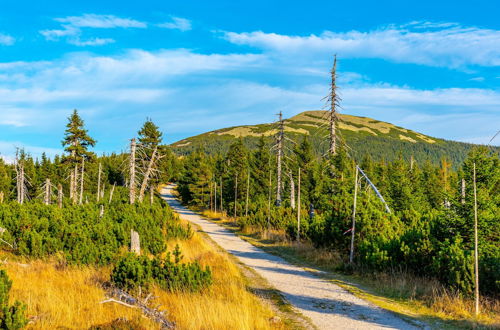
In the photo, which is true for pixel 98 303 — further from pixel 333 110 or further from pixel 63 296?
pixel 333 110

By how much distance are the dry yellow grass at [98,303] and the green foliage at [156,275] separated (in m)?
0.26

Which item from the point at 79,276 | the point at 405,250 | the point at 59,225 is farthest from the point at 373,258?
the point at 59,225

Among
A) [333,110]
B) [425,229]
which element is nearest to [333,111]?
[333,110]

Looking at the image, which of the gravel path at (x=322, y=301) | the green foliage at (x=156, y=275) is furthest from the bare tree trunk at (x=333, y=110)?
the green foliage at (x=156, y=275)

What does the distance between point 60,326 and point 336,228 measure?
11309 millimetres

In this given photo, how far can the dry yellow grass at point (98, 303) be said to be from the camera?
646cm

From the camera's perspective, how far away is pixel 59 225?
13.1 m

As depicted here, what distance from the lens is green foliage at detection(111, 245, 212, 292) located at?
8250mm

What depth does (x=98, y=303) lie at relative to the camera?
284 inches

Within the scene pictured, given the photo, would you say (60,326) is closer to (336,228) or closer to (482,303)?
(482,303)

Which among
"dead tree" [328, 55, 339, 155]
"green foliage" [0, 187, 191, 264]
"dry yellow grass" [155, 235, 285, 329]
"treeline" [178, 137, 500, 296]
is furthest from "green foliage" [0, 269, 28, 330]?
"dead tree" [328, 55, 339, 155]

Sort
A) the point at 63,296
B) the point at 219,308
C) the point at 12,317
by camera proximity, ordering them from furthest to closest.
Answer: the point at 63,296 < the point at 219,308 < the point at 12,317

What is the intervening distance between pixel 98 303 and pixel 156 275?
5.82 ft

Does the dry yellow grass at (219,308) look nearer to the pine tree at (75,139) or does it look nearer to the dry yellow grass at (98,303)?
the dry yellow grass at (98,303)
